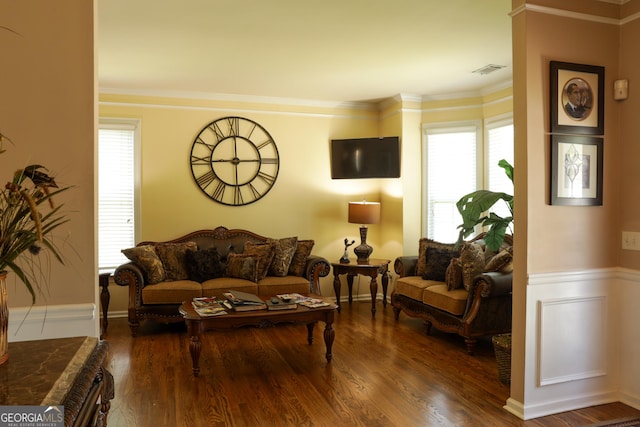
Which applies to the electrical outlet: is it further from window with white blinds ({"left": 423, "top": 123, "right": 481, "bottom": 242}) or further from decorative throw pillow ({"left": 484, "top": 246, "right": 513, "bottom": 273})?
window with white blinds ({"left": 423, "top": 123, "right": 481, "bottom": 242})

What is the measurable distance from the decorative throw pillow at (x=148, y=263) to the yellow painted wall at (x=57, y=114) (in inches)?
110

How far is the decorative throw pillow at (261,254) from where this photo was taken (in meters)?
5.13

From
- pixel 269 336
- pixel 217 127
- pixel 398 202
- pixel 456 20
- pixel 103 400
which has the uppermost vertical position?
pixel 456 20

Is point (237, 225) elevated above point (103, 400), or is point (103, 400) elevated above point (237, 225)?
point (237, 225)

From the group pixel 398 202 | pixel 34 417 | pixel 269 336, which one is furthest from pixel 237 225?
pixel 34 417

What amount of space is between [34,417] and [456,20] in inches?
140

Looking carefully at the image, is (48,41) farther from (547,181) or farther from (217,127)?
(217,127)

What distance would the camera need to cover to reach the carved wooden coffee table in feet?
11.5

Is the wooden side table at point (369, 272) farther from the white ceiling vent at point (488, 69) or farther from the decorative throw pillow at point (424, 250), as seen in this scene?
the white ceiling vent at point (488, 69)

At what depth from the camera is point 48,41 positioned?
2.04 meters

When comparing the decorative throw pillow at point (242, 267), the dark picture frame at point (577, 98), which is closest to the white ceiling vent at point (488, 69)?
the dark picture frame at point (577, 98)

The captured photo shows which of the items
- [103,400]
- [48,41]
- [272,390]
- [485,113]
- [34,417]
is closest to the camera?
[34,417]

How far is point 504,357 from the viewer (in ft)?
10.7

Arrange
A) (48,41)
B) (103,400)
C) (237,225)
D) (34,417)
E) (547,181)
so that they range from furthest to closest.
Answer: (237,225) → (547,181) → (48,41) → (103,400) → (34,417)
